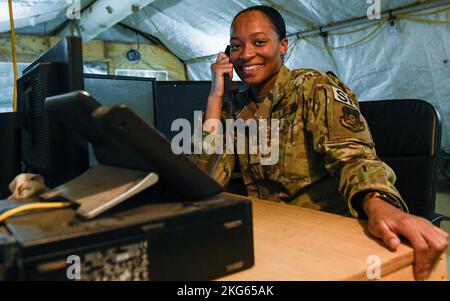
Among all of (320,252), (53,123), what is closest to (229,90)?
(53,123)

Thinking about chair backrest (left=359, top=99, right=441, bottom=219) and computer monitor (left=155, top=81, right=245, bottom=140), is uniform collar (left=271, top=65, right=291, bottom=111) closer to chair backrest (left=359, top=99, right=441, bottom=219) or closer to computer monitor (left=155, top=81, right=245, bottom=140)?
chair backrest (left=359, top=99, right=441, bottom=219)

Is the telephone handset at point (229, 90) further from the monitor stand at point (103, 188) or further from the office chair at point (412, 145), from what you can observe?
the monitor stand at point (103, 188)

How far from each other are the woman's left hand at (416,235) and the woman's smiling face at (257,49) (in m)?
0.76

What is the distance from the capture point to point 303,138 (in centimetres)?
115

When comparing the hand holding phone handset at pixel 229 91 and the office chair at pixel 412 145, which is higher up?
the hand holding phone handset at pixel 229 91

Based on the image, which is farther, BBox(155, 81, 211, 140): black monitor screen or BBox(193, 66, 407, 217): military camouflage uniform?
BBox(155, 81, 211, 140): black monitor screen

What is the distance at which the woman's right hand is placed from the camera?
143 centimetres

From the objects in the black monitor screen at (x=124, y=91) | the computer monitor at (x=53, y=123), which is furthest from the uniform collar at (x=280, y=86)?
the computer monitor at (x=53, y=123)

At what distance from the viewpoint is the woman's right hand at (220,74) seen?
1.43 m

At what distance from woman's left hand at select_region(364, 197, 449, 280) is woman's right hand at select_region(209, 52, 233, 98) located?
0.88 meters

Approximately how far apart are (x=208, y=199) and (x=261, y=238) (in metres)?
0.19

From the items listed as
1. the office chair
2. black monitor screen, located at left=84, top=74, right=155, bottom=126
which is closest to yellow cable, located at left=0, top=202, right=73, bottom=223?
black monitor screen, located at left=84, top=74, right=155, bottom=126

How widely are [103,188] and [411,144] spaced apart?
3.46 ft

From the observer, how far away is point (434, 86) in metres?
2.33
